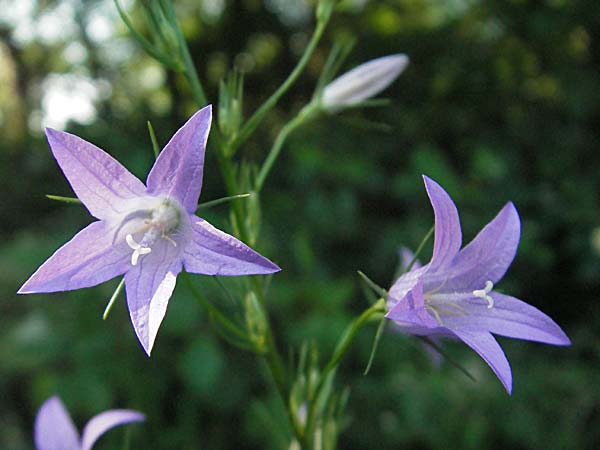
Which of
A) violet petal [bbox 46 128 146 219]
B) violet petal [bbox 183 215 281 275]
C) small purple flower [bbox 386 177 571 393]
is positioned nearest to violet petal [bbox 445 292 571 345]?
small purple flower [bbox 386 177 571 393]

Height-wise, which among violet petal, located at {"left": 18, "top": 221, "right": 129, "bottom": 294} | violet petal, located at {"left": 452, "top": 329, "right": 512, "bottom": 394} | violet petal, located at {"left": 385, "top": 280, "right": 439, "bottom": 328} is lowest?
violet petal, located at {"left": 452, "top": 329, "right": 512, "bottom": 394}

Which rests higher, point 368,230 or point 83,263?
point 83,263

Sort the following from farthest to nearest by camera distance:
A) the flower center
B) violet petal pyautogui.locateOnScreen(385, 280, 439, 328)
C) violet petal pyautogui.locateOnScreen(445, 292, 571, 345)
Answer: the flower center
violet petal pyautogui.locateOnScreen(445, 292, 571, 345)
violet petal pyautogui.locateOnScreen(385, 280, 439, 328)

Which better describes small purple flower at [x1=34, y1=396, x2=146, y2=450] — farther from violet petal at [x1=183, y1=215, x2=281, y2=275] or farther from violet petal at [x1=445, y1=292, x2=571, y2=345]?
violet petal at [x1=445, y1=292, x2=571, y2=345]

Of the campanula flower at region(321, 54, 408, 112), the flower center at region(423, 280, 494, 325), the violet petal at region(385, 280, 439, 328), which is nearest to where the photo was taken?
the violet petal at region(385, 280, 439, 328)

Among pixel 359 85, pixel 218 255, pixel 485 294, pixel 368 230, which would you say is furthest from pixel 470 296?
pixel 368 230

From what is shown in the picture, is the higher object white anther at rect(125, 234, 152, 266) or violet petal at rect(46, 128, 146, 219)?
violet petal at rect(46, 128, 146, 219)

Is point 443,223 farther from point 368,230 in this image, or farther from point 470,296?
point 368,230
